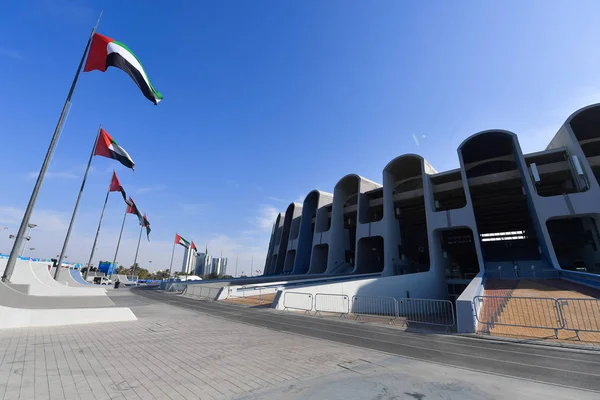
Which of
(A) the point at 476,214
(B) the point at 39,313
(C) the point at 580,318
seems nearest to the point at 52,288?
(B) the point at 39,313

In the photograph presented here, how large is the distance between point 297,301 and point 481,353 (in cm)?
1163

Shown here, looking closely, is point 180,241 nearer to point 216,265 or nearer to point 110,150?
point 110,150

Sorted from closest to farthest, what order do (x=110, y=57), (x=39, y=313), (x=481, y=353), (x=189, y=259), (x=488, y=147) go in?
(x=481, y=353)
(x=39, y=313)
(x=110, y=57)
(x=488, y=147)
(x=189, y=259)

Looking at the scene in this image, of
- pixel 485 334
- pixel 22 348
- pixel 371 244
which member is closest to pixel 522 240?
pixel 371 244

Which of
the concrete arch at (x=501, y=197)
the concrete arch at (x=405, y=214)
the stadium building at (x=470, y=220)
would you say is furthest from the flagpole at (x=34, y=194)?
the concrete arch at (x=501, y=197)

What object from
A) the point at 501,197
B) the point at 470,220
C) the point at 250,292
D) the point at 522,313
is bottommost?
the point at 250,292

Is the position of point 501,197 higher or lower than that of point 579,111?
lower

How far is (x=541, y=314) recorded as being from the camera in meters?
10.8

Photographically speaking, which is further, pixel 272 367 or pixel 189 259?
pixel 189 259

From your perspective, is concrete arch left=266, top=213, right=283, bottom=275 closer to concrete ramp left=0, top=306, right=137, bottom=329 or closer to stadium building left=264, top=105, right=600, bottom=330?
stadium building left=264, top=105, right=600, bottom=330

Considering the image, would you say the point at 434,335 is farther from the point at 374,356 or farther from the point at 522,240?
the point at 522,240

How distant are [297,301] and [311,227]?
31036mm

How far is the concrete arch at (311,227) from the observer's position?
140 ft

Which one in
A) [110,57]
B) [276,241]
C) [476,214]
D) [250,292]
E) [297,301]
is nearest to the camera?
[110,57]
